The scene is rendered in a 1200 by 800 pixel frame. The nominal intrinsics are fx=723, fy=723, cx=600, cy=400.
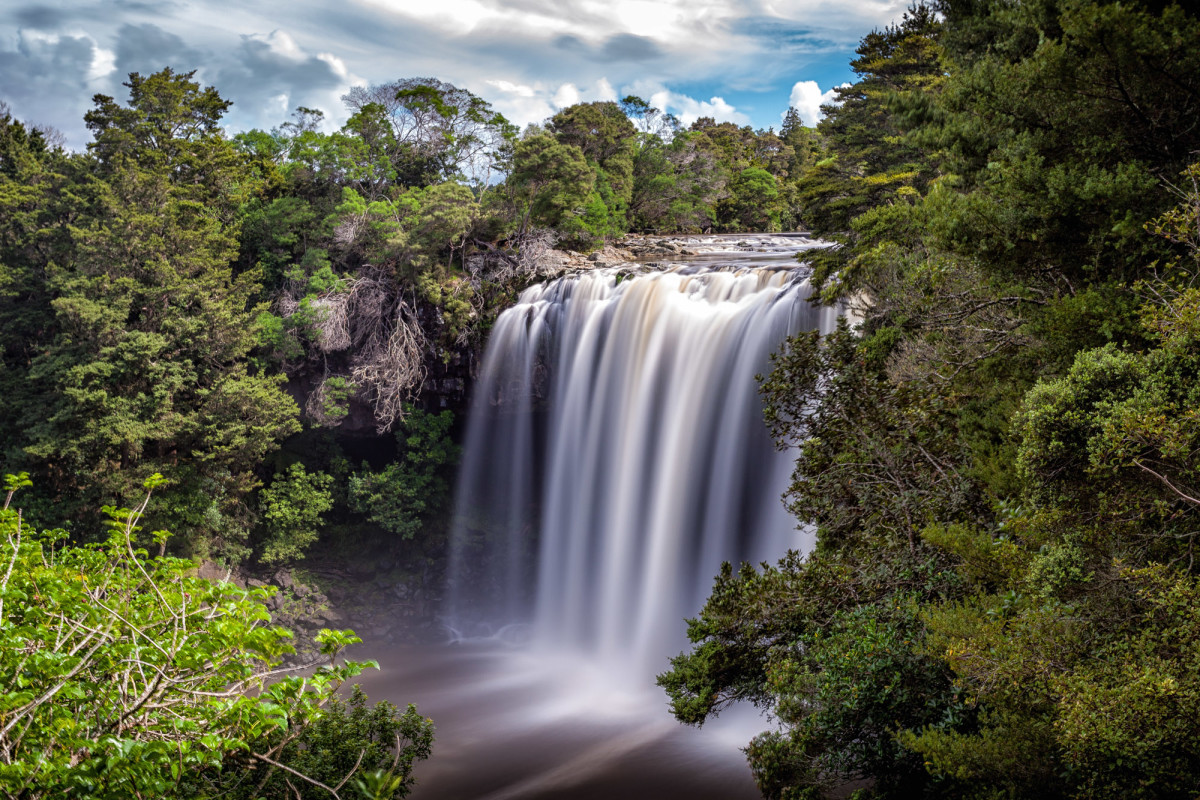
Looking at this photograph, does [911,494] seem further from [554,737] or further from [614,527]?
[614,527]

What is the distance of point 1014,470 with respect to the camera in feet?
22.1

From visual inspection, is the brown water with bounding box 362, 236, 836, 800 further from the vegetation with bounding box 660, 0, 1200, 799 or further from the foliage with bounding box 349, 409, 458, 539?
the vegetation with bounding box 660, 0, 1200, 799

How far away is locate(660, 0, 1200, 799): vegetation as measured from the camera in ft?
15.6

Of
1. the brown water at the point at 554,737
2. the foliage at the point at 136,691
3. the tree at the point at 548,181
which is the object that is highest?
the tree at the point at 548,181

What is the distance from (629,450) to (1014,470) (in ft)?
38.8

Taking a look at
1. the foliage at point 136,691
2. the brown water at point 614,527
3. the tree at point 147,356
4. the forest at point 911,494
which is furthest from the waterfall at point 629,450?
the foliage at point 136,691

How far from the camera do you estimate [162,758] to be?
3668mm

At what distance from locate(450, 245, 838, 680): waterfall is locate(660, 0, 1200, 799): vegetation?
19.9ft

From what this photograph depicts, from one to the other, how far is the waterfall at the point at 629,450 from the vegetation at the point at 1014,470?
606cm

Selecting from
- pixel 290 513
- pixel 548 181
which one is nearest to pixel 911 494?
pixel 548 181

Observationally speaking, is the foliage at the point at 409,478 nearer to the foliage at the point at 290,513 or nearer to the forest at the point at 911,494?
the foliage at the point at 290,513

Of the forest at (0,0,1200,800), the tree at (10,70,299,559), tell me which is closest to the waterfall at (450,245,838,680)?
the forest at (0,0,1200,800)

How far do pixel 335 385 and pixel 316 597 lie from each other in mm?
6690

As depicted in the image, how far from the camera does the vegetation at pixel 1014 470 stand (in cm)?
475
